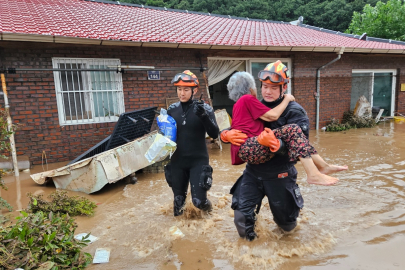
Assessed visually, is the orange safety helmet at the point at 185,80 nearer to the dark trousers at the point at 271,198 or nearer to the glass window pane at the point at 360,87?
the dark trousers at the point at 271,198

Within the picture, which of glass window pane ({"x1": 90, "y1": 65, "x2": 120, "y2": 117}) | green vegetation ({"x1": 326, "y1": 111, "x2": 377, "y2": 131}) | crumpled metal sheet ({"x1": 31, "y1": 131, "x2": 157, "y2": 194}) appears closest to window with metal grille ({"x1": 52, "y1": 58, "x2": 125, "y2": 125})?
glass window pane ({"x1": 90, "y1": 65, "x2": 120, "y2": 117})

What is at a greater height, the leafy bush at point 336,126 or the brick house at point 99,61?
the brick house at point 99,61

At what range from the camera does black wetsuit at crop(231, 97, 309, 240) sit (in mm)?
2611

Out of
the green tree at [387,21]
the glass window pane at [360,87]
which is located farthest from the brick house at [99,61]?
the green tree at [387,21]

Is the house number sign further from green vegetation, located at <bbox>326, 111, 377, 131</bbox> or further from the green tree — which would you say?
the green tree

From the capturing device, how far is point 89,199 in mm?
4609

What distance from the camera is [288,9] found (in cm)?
2842

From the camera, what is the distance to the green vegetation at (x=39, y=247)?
2.25m

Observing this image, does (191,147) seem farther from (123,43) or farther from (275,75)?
(123,43)

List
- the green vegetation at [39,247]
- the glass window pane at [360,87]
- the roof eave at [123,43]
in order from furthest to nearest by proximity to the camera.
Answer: the glass window pane at [360,87] → the roof eave at [123,43] → the green vegetation at [39,247]

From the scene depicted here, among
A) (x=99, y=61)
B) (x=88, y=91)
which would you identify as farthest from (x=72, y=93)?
(x=99, y=61)

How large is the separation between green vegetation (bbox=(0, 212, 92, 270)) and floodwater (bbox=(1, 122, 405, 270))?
30cm

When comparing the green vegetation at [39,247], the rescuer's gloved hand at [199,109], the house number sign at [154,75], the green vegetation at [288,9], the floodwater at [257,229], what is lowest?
the floodwater at [257,229]

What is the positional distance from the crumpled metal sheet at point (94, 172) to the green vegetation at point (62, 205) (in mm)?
523
